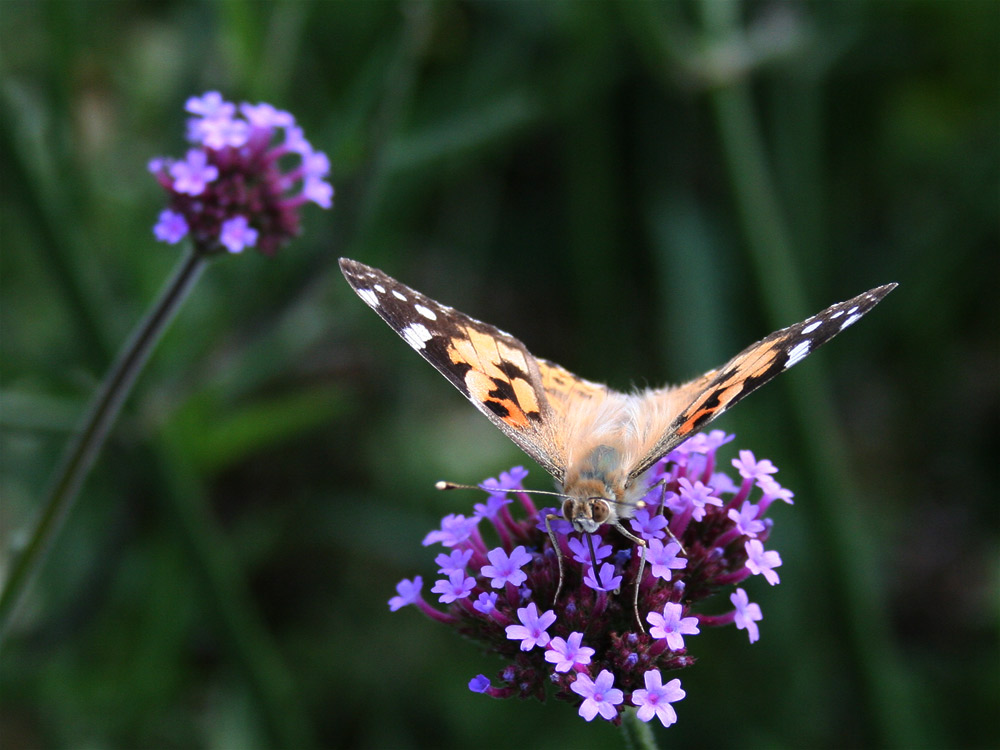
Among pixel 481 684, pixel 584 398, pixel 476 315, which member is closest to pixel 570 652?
pixel 481 684

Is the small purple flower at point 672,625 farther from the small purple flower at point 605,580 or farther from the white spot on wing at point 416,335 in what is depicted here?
the white spot on wing at point 416,335

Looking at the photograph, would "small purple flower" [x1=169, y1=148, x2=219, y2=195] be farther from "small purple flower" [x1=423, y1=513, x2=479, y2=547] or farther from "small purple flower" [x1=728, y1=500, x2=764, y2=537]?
"small purple flower" [x1=728, y1=500, x2=764, y2=537]

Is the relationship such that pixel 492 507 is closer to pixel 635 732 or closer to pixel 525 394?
pixel 525 394

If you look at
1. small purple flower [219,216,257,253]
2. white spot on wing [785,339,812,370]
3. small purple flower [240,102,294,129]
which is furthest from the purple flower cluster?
small purple flower [240,102,294,129]

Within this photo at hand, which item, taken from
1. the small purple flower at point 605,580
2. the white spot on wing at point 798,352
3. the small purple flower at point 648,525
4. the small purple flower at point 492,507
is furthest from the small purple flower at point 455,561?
the white spot on wing at point 798,352

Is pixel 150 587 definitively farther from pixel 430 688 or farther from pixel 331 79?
pixel 331 79
